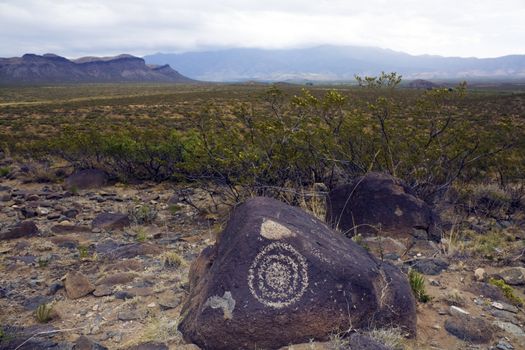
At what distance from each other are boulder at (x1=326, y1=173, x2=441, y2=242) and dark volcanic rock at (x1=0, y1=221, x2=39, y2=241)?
4.82 metres

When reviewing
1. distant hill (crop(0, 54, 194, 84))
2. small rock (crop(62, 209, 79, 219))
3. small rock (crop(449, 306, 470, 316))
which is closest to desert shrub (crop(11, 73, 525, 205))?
small rock (crop(62, 209, 79, 219))

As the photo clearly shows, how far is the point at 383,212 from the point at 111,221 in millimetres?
4568

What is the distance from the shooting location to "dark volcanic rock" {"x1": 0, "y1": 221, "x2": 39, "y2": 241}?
6.92 m

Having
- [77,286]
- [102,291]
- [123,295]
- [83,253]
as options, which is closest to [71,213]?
[83,253]

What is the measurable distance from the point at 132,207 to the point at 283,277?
6076 mm

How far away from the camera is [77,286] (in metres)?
4.73

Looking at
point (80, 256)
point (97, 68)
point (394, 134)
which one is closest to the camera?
point (80, 256)

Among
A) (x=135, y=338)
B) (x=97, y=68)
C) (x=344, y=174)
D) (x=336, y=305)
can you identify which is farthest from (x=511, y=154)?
(x=97, y=68)

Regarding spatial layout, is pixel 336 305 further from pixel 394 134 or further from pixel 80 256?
pixel 394 134

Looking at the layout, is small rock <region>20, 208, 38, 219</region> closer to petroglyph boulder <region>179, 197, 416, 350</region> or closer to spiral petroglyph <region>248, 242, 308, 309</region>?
petroglyph boulder <region>179, 197, 416, 350</region>

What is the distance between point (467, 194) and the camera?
8.62 meters

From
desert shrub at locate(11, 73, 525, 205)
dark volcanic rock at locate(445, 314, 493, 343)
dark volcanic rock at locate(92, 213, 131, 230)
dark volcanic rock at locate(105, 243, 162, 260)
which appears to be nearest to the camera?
dark volcanic rock at locate(445, 314, 493, 343)

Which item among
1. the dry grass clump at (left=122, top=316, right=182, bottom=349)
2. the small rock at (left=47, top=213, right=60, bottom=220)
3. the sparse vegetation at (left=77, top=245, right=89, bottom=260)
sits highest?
the dry grass clump at (left=122, top=316, right=182, bottom=349)

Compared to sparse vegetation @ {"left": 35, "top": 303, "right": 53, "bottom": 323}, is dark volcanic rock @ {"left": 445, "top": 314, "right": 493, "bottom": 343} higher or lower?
higher
